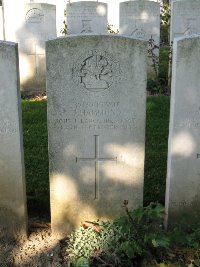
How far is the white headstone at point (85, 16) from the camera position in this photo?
918 centimetres

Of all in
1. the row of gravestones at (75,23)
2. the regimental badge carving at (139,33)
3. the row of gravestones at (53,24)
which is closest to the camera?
the row of gravestones at (75,23)

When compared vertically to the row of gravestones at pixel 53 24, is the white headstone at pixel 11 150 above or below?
below

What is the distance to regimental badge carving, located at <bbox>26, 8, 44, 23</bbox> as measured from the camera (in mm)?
8977

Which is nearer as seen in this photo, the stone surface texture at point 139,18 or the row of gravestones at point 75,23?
the row of gravestones at point 75,23

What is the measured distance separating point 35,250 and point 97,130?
127 centimetres

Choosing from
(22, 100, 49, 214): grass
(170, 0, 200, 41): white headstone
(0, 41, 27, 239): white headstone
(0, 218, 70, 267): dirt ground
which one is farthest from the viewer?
(170, 0, 200, 41): white headstone

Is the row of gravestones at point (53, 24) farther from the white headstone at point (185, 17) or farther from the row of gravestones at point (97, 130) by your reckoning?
the row of gravestones at point (97, 130)

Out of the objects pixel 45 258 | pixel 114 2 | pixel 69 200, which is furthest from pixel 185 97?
pixel 114 2

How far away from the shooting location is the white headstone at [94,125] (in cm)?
395

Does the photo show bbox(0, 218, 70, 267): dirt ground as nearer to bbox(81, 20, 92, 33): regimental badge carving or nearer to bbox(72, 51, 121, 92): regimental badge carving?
bbox(72, 51, 121, 92): regimental badge carving

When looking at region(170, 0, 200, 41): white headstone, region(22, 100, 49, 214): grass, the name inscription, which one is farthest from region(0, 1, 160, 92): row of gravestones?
the name inscription

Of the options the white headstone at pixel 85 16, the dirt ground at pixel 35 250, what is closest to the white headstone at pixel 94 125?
the dirt ground at pixel 35 250

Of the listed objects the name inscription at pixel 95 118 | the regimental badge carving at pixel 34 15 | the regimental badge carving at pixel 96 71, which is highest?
the regimental badge carving at pixel 34 15

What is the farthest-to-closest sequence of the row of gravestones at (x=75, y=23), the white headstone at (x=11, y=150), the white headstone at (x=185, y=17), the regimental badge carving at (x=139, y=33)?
1. the regimental badge carving at (x=139, y=33)
2. the row of gravestones at (x=75, y=23)
3. the white headstone at (x=185, y=17)
4. the white headstone at (x=11, y=150)
